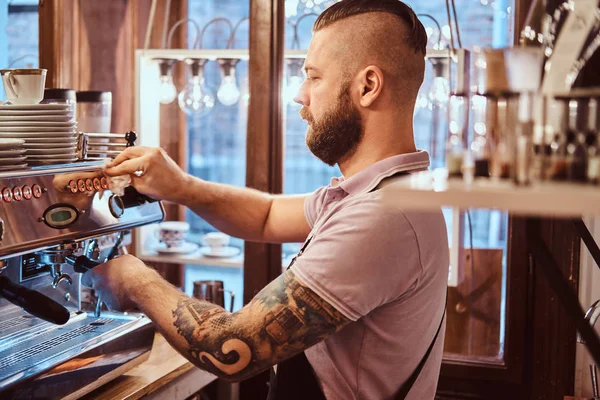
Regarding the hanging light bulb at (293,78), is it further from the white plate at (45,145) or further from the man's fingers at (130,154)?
the white plate at (45,145)

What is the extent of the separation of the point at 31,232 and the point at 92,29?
127 centimetres

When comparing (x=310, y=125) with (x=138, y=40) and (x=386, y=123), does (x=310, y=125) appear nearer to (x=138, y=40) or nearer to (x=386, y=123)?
(x=386, y=123)

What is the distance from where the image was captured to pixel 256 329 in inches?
52.0

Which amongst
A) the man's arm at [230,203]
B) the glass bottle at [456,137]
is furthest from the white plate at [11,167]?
the glass bottle at [456,137]

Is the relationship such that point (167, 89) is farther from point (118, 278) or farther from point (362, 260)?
point (362, 260)

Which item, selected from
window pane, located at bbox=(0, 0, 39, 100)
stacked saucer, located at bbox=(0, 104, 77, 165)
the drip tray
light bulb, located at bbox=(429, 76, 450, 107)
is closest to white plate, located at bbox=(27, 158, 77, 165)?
stacked saucer, located at bbox=(0, 104, 77, 165)

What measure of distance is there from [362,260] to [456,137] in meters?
0.52

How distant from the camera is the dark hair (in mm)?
1551

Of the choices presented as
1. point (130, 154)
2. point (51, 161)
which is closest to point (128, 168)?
point (130, 154)

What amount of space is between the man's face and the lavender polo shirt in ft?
0.26

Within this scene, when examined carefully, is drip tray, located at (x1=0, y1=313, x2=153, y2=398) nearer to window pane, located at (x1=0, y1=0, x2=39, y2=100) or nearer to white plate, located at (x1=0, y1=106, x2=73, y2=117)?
white plate, located at (x1=0, y1=106, x2=73, y2=117)

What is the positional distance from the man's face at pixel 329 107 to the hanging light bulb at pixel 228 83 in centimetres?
88

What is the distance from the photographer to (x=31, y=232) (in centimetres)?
Result: 149

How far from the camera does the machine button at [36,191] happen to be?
1.49 m
